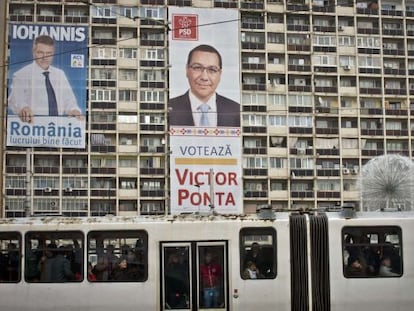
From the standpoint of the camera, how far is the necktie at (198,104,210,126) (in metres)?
60.3

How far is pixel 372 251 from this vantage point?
16.1 metres

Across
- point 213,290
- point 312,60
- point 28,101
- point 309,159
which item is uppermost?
point 312,60

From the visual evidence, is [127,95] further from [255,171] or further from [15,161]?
[255,171]

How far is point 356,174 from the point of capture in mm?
62719

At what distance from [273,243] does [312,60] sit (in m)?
49.5

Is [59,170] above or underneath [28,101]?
underneath

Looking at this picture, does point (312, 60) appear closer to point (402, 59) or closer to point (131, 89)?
point (402, 59)

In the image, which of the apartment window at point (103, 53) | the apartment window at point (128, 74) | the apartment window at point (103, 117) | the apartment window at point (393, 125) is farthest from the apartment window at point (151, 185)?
the apartment window at point (393, 125)

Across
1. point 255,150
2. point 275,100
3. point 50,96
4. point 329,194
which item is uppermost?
point 275,100

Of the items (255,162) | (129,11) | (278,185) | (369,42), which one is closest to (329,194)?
(278,185)

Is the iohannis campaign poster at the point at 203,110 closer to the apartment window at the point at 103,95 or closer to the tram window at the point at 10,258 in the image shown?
the apartment window at the point at 103,95

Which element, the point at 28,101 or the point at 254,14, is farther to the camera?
the point at 254,14

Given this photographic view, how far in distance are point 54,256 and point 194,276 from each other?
10.3 feet

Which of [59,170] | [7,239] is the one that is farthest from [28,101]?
[7,239]
